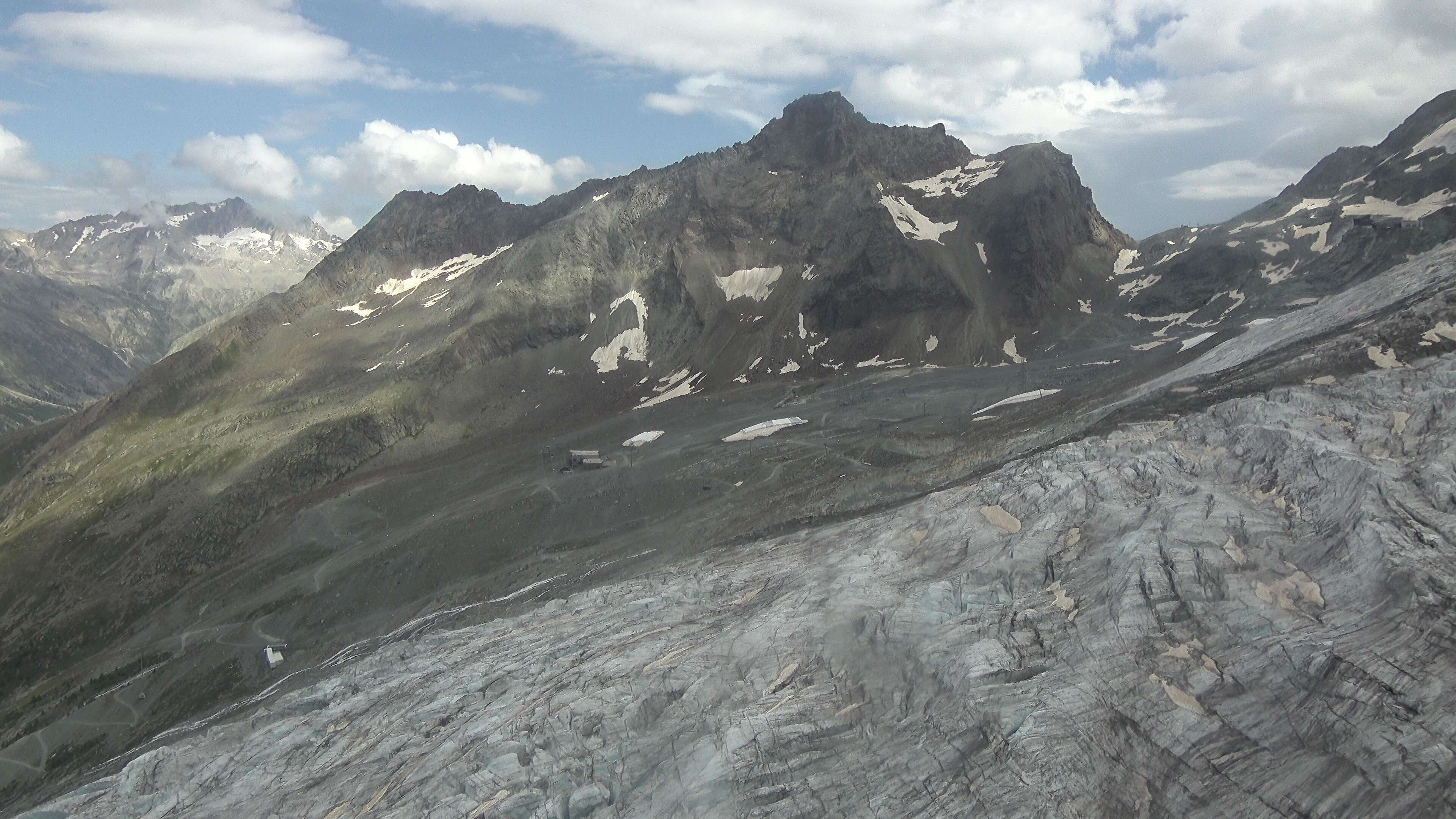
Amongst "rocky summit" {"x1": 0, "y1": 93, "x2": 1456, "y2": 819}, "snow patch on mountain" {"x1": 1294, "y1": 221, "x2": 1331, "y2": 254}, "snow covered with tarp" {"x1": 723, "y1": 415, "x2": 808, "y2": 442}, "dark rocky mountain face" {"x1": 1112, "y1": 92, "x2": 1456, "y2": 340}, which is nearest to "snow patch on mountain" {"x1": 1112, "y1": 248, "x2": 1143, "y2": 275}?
"dark rocky mountain face" {"x1": 1112, "y1": 92, "x2": 1456, "y2": 340}

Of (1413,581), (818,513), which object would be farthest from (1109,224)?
(1413,581)

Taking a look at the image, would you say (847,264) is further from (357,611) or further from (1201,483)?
(1201,483)

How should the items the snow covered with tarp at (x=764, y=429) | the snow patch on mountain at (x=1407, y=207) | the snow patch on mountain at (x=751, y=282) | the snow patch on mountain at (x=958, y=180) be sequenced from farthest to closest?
the snow patch on mountain at (x=958, y=180) → the snow patch on mountain at (x=751, y=282) → the snow patch on mountain at (x=1407, y=207) → the snow covered with tarp at (x=764, y=429)

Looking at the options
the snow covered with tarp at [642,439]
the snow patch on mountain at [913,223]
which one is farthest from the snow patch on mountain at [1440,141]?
the snow covered with tarp at [642,439]

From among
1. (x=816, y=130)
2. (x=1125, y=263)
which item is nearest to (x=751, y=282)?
(x=816, y=130)

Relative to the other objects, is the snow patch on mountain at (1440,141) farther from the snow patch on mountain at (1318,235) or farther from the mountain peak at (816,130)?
the mountain peak at (816,130)

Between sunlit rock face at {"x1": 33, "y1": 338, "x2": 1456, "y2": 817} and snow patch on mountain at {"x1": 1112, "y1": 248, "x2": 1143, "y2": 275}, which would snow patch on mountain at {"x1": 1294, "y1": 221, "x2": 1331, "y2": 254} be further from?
sunlit rock face at {"x1": 33, "y1": 338, "x2": 1456, "y2": 817}
